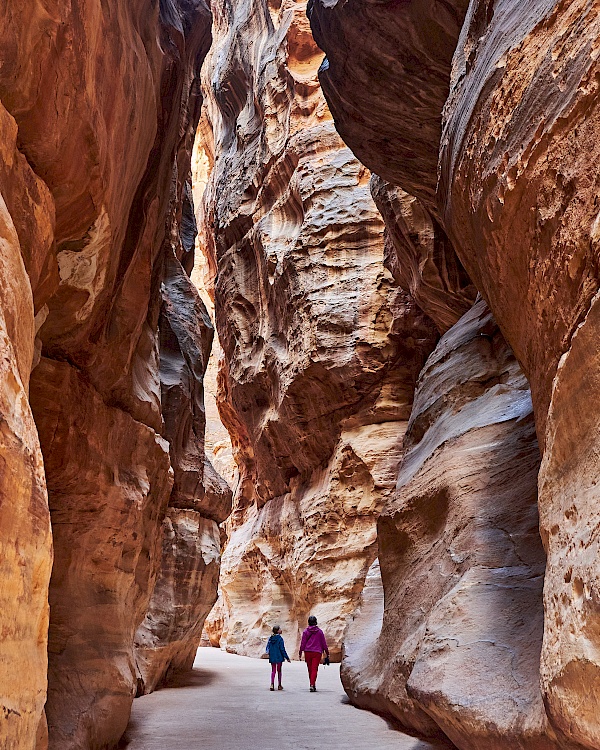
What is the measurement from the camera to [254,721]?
7.20 m

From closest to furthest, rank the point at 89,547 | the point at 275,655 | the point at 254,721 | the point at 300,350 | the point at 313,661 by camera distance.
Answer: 1. the point at 89,547
2. the point at 254,721
3. the point at 313,661
4. the point at 275,655
5. the point at 300,350

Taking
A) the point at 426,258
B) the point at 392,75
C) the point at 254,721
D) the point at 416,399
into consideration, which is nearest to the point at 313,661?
the point at 254,721

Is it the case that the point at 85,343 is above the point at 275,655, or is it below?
above

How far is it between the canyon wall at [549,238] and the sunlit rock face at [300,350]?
11212mm

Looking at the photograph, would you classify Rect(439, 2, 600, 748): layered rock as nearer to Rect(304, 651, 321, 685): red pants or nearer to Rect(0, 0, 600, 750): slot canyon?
Rect(0, 0, 600, 750): slot canyon

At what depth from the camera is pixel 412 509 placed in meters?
7.38

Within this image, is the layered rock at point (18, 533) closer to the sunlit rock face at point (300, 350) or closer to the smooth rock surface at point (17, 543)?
the smooth rock surface at point (17, 543)

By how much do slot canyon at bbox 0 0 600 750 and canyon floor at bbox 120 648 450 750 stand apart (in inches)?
2.9

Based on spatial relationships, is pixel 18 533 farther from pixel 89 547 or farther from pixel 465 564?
pixel 465 564

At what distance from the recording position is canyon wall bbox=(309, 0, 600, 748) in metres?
3.27

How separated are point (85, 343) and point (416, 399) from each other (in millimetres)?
5066

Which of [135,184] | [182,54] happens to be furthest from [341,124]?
[135,184]

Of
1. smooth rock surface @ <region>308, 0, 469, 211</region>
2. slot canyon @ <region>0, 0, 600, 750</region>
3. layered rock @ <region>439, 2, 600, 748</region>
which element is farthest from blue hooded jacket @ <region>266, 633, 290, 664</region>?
smooth rock surface @ <region>308, 0, 469, 211</region>

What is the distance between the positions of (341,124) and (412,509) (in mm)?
5923
